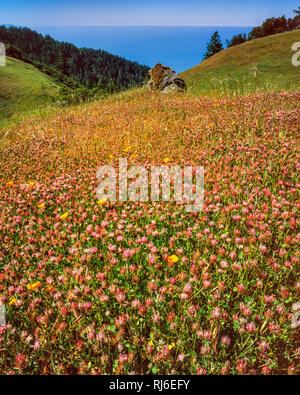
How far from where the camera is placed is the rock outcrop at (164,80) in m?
17.2

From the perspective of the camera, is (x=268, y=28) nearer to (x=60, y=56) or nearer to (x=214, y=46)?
(x=214, y=46)

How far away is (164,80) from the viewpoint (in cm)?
1748

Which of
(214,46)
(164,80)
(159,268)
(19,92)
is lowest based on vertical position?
(159,268)

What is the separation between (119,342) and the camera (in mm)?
1844

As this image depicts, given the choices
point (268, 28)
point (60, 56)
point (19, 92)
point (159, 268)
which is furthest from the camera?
point (60, 56)

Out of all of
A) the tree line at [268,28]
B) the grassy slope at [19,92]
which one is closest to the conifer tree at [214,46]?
the tree line at [268,28]

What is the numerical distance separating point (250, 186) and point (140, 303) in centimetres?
238

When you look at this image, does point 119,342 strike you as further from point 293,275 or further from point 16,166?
A: point 16,166

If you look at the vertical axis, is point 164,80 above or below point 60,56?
below

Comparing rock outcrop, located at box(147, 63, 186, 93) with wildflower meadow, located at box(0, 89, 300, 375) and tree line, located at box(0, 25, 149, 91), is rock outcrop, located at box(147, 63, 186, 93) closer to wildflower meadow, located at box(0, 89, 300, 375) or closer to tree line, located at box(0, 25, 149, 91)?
wildflower meadow, located at box(0, 89, 300, 375)

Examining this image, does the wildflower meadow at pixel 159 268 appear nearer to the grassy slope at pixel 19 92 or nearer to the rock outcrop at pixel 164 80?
the rock outcrop at pixel 164 80

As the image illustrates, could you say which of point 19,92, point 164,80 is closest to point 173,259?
point 164,80
